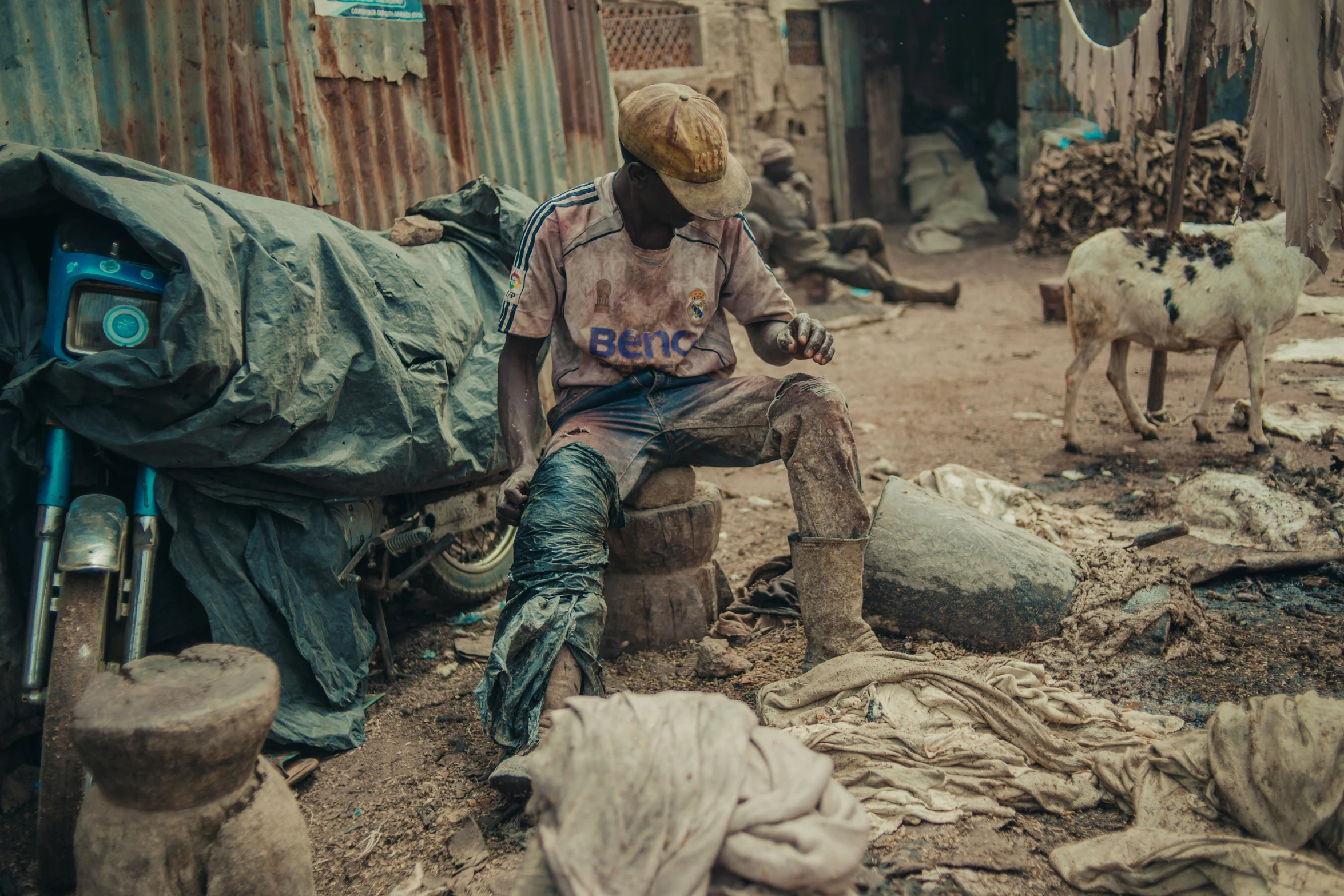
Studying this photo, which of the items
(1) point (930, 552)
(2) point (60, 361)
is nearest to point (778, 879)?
(1) point (930, 552)

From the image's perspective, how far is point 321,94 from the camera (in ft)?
14.5

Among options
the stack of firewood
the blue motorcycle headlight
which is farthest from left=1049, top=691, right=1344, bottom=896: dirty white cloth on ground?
Result: the stack of firewood

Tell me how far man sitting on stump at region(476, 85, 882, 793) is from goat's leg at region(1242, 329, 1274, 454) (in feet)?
10.5

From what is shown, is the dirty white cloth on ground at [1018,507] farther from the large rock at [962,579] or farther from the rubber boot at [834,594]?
the rubber boot at [834,594]

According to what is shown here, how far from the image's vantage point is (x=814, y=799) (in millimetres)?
1627

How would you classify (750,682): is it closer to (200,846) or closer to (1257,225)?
(200,846)

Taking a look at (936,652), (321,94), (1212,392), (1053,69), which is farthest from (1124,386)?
(1053,69)

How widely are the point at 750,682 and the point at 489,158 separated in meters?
3.46

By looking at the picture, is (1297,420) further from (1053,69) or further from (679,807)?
(1053,69)

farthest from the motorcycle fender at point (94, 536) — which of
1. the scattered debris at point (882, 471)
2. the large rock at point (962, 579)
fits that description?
the scattered debris at point (882, 471)

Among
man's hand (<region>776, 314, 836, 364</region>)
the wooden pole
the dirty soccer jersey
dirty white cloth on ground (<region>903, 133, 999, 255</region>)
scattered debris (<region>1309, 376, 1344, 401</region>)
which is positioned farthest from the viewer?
dirty white cloth on ground (<region>903, 133, 999, 255</region>)

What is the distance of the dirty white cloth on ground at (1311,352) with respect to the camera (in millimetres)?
6590

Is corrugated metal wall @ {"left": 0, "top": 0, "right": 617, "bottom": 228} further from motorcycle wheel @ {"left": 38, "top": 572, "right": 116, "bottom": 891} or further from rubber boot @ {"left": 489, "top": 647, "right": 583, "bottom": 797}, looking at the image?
rubber boot @ {"left": 489, "top": 647, "right": 583, "bottom": 797}

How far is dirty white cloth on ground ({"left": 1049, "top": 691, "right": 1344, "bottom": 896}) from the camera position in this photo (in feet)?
6.24
